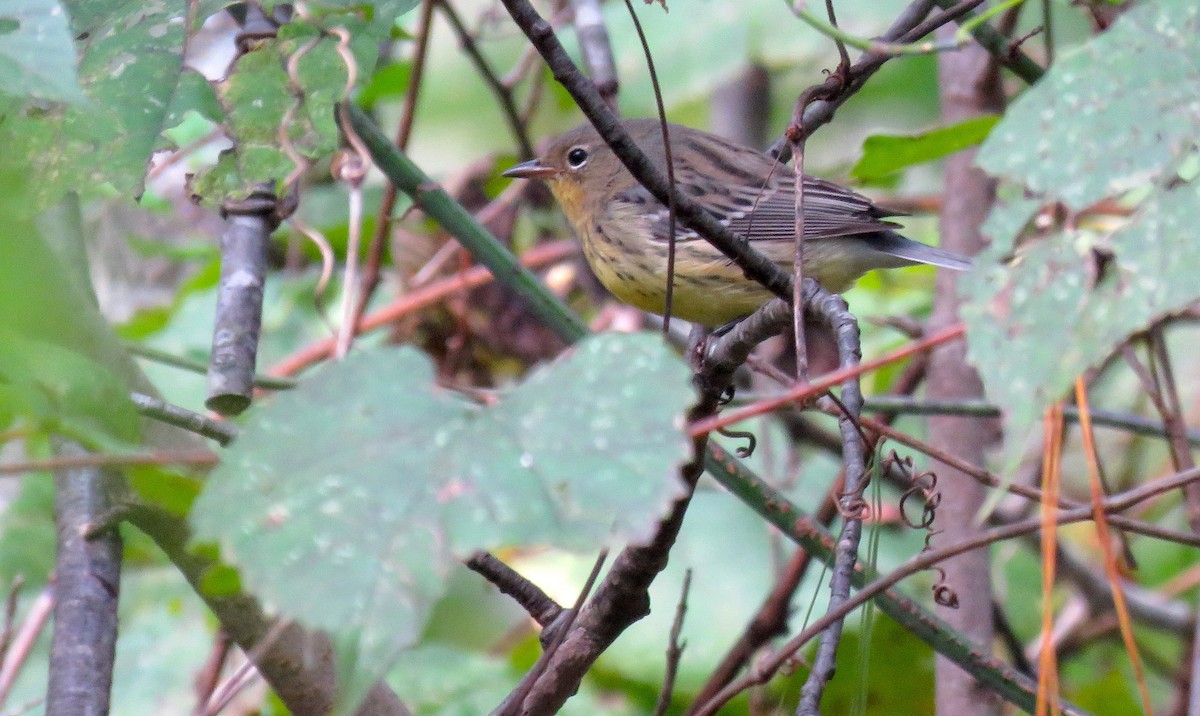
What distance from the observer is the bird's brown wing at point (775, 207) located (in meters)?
3.45

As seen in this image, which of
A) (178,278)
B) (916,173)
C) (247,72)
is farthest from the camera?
(916,173)

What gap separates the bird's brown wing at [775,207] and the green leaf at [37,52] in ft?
7.62

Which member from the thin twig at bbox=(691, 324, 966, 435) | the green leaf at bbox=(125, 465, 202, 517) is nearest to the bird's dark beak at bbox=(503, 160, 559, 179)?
the green leaf at bbox=(125, 465, 202, 517)

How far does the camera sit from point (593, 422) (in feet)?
3.50

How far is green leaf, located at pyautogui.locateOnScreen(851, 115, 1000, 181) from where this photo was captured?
2.65 m

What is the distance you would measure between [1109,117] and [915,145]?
1585 mm

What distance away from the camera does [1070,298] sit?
3.54 feet

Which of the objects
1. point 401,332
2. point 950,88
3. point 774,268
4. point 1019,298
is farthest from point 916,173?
point 1019,298

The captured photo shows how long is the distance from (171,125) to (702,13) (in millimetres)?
3123

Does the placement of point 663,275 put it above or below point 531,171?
below

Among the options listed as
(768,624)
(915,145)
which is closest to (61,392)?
(915,145)

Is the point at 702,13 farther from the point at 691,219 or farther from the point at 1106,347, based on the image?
the point at 1106,347

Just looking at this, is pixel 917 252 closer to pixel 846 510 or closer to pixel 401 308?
pixel 401 308

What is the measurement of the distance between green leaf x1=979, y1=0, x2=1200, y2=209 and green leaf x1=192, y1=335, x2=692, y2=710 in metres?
0.38
